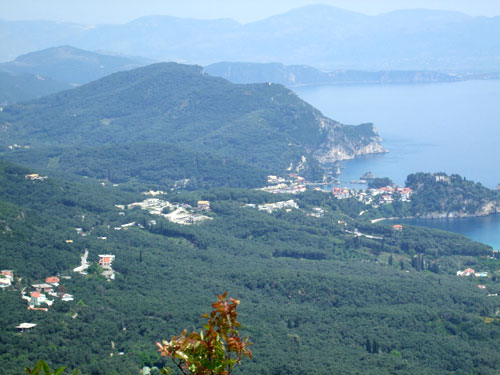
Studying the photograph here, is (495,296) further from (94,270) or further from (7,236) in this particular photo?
(7,236)

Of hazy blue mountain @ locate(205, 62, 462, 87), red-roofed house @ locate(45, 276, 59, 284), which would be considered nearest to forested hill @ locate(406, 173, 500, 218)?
red-roofed house @ locate(45, 276, 59, 284)

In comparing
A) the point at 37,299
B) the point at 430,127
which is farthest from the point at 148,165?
the point at 430,127

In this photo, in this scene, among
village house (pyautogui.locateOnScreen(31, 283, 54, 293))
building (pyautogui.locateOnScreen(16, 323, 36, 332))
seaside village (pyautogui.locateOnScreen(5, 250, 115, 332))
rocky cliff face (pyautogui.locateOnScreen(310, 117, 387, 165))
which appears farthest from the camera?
rocky cliff face (pyautogui.locateOnScreen(310, 117, 387, 165))

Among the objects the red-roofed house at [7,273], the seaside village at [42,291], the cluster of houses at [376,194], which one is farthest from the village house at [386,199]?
the red-roofed house at [7,273]

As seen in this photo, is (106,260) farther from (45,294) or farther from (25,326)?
(25,326)

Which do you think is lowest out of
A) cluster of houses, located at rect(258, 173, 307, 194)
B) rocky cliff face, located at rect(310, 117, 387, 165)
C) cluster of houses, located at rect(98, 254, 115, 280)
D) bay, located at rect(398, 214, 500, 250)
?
bay, located at rect(398, 214, 500, 250)

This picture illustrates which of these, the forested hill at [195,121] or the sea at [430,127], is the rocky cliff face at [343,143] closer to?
the forested hill at [195,121]

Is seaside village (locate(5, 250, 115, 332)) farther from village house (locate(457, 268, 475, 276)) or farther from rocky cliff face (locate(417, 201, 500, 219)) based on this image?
rocky cliff face (locate(417, 201, 500, 219))
